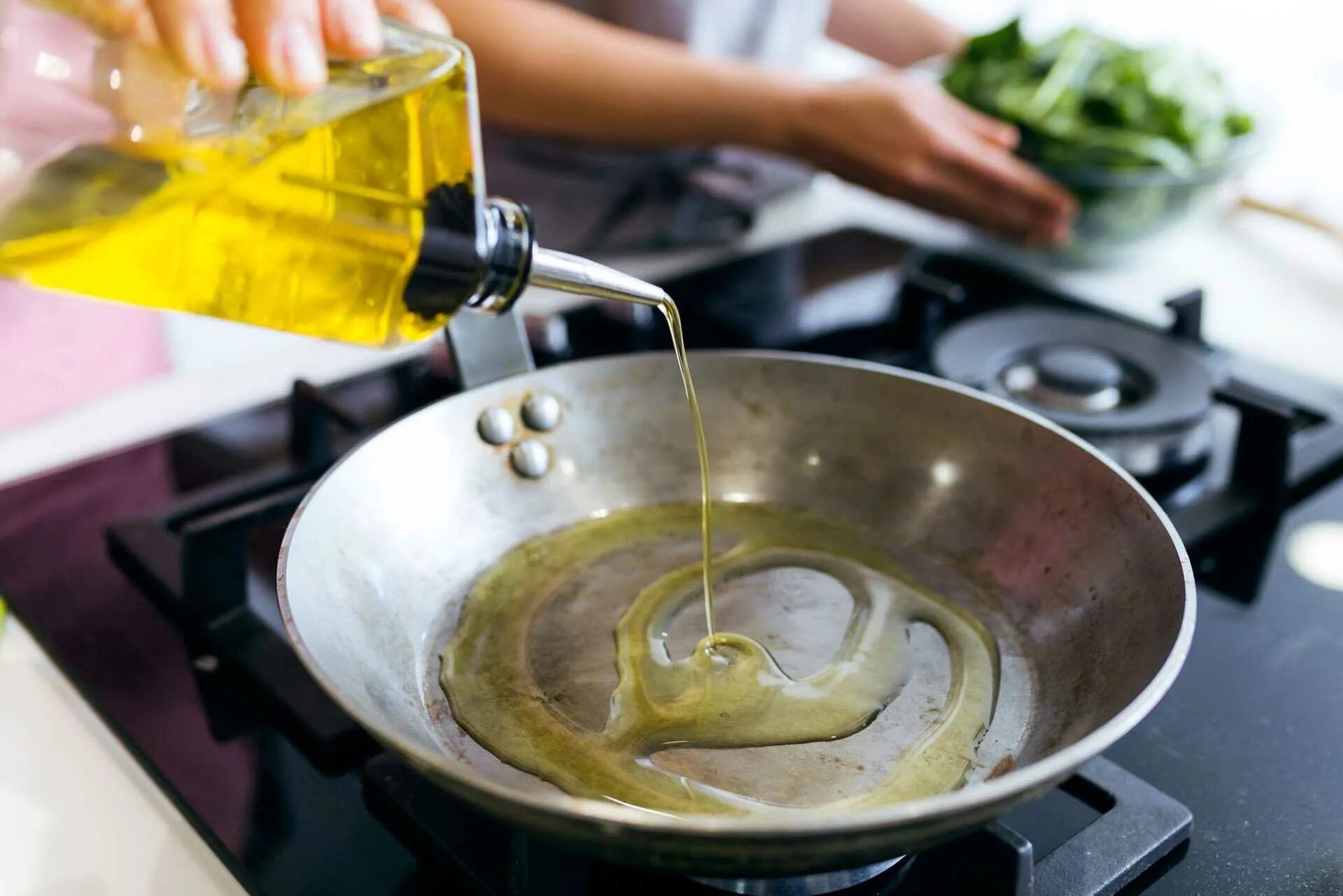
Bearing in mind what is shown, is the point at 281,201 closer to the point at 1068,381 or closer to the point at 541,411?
the point at 541,411

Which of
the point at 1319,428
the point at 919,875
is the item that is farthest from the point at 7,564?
the point at 1319,428

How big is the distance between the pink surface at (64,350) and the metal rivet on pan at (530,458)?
1.08ft

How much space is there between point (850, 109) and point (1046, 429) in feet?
1.45

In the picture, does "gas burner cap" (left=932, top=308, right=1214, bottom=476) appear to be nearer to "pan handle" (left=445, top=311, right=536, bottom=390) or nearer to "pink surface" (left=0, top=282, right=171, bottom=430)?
"pan handle" (left=445, top=311, right=536, bottom=390)

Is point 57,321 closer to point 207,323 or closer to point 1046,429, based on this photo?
point 207,323

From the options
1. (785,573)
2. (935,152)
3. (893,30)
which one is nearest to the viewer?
(785,573)

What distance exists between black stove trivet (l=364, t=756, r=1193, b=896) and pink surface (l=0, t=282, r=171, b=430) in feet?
1.39

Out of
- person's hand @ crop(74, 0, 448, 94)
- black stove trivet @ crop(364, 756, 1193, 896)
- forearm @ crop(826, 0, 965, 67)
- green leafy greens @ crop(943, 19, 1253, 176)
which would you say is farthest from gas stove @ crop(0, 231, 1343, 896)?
forearm @ crop(826, 0, 965, 67)

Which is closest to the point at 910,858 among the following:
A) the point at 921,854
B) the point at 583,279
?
the point at 921,854

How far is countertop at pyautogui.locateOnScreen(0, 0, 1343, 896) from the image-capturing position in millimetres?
458

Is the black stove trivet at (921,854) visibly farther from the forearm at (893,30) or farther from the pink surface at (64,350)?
the forearm at (893,30)

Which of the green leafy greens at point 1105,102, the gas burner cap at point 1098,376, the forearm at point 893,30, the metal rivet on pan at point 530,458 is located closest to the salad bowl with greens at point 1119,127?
the green leafy greens at point 1105,102

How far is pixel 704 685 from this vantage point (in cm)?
48

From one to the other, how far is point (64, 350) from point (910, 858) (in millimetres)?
606
